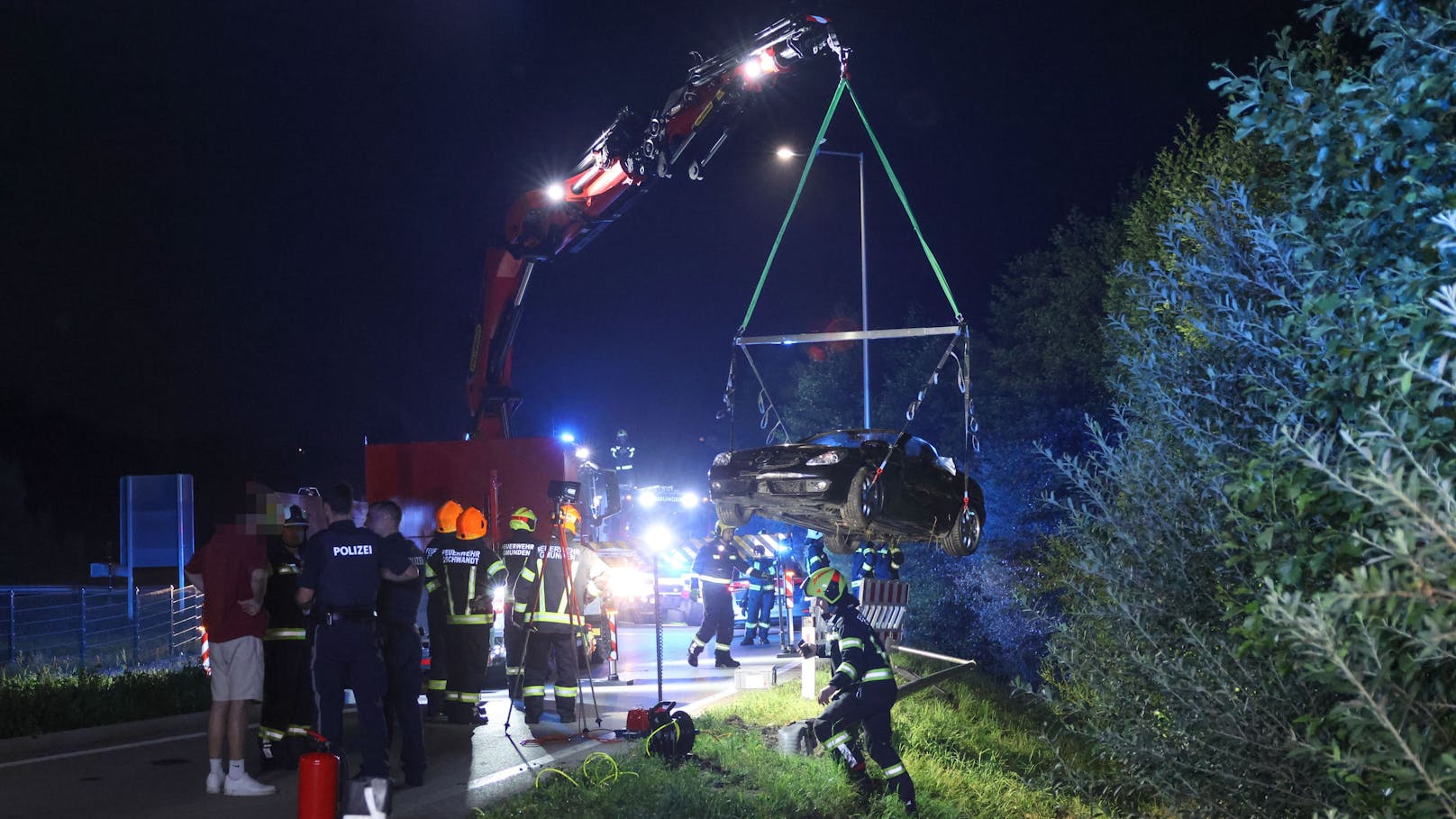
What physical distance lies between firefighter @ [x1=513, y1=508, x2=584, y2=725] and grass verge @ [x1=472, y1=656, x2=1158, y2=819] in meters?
1.29

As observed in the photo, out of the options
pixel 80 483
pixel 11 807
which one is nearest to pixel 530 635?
pixel 11 807

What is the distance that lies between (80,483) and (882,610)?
4182 cm

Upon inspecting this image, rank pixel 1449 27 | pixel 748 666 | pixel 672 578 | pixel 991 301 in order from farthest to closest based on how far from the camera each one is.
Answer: pixel 991 301
pixel 672 578
pixel 748 666
pixel 1449 27

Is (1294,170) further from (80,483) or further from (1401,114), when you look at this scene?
(80,483)

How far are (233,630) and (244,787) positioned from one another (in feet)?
3.63

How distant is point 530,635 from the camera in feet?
36.5

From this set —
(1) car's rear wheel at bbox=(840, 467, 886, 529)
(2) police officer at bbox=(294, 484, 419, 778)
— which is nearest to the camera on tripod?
(1) car's rear wheel at bbox=(840, 467, 886, 529)

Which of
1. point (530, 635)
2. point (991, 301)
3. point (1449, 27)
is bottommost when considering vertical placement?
point (530, 635)

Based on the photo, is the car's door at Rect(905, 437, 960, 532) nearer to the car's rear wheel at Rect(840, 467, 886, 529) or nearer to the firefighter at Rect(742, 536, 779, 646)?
the car's rear wheel at Rect(840, 467, 886, 529)

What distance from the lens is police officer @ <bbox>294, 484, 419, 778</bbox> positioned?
323 inches

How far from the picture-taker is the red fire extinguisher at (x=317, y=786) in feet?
15.1

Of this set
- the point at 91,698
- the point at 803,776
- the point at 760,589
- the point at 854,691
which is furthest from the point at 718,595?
the point at 91,698

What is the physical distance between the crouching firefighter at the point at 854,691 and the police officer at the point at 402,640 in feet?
9.72

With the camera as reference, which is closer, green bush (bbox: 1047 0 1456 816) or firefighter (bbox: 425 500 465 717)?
green bush (bbox: 1047 0 1456 816)
